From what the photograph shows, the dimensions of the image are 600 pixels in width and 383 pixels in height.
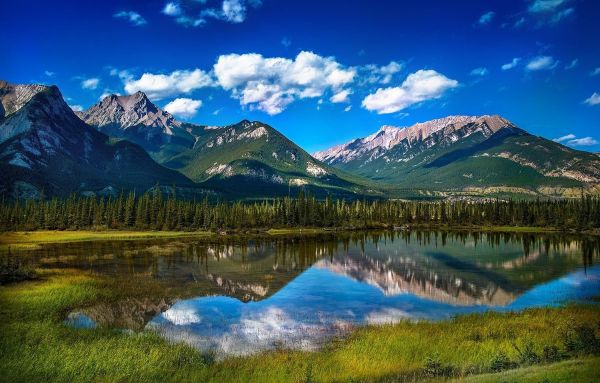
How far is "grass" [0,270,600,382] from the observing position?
2589 cm

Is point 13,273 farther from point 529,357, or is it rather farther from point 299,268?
point 529,357

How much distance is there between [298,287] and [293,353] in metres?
31.2

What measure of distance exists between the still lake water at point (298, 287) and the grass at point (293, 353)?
3162mm

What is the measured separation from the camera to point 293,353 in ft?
103

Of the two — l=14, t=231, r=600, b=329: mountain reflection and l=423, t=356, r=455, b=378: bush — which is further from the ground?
l=423, t=356, r=455, b=378: bush

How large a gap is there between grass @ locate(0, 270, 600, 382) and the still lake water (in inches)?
124

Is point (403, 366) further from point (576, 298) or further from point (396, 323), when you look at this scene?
point (576, 298)

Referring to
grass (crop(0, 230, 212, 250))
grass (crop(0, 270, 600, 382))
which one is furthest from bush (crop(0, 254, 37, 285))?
grass (crop(0, 230, 212, 250))

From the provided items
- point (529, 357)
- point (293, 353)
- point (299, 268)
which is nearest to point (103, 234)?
point (299, 268)

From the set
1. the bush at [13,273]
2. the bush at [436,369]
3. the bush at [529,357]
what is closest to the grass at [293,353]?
the bush at [436,369]

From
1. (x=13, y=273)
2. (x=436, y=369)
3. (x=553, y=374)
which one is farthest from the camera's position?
(x=13, y=273)

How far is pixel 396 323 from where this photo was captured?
4000 centimetres

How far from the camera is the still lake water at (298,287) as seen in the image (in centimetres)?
3966

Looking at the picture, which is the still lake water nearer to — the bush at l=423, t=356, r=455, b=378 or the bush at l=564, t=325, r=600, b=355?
the bush at l=423, t=356, r=455, b=378
